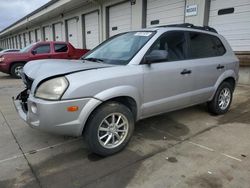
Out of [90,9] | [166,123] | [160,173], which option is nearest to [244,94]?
[166,123]

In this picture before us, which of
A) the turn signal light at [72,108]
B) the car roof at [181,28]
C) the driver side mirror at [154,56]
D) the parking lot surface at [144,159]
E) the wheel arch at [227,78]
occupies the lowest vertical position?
the parking lot surface at [144,159]

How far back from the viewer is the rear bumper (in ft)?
8.29

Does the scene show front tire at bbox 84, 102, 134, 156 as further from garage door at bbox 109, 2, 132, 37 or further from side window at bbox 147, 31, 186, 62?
garage door at bbox 109, 2, 132, 37

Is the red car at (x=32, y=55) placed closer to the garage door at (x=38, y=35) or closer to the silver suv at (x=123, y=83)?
the silver suv at (x=123, y=83)

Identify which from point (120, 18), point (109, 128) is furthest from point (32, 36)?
point (109, 128)

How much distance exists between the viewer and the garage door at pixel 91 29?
15655mm

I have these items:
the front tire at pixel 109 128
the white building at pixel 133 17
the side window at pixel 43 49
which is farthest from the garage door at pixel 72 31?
the front tire at pixel 109 128

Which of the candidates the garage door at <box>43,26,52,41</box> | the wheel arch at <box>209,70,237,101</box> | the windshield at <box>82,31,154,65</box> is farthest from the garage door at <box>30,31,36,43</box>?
the wheel arch at <box>209,70,237,101</box>

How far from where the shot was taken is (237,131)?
3926mm

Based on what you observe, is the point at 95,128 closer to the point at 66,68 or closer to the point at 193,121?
the point at 66,68

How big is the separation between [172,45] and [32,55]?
849cm

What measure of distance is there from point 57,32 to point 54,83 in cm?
2123

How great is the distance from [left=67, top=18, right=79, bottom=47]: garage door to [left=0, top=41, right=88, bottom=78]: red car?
7980 millimetres

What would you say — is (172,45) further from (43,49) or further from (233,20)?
(43,49)
